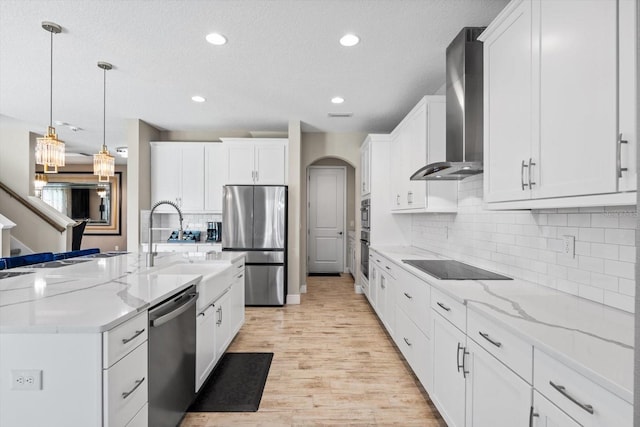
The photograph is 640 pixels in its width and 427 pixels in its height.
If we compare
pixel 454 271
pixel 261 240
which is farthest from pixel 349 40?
pixel 261 240

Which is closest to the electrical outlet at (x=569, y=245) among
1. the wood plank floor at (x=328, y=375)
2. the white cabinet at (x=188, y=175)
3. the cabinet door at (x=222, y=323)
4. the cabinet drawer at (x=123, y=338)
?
the wood plank floor at (x=328, y=375)

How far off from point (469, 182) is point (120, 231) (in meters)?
8.95

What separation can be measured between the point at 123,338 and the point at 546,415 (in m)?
1.57

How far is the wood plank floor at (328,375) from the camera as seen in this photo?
2162 mm

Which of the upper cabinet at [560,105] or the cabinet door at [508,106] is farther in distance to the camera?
the cabinet door at [508,106]

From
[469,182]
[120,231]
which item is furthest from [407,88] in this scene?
[120,231]

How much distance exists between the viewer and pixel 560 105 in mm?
1366

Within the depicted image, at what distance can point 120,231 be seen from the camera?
8.87m

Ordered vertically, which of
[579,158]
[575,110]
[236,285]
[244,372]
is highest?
[575,110]

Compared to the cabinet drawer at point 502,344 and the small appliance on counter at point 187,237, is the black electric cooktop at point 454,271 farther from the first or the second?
the small appliance on counter at point 187,237

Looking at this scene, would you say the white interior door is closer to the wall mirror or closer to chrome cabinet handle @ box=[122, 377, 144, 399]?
the wall mirror

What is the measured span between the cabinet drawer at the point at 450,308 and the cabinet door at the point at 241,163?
3.59 meters

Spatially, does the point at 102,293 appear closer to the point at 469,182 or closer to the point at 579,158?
the point at 579,158

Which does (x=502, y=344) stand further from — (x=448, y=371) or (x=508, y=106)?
(x=508, y=106)
